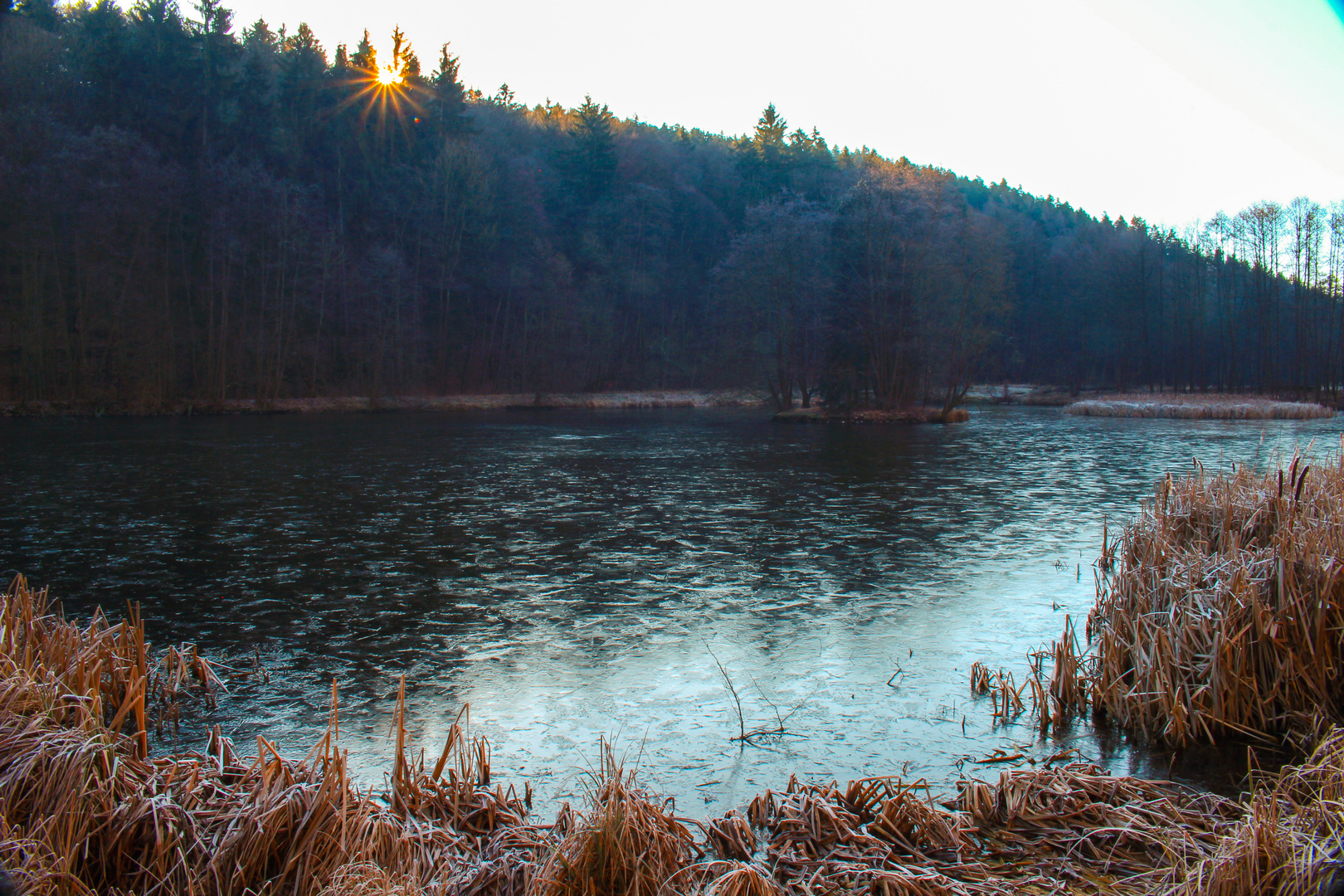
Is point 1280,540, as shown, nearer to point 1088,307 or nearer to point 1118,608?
point 1118,608

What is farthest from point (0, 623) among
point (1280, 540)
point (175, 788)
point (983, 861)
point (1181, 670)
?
point (1280, 540)

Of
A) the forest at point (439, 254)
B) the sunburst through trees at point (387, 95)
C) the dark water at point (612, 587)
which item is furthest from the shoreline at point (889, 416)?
the sunburst through trees at point (387, 95)

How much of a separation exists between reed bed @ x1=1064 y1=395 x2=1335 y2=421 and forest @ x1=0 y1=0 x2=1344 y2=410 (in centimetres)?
727

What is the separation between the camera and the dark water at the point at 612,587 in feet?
20.4

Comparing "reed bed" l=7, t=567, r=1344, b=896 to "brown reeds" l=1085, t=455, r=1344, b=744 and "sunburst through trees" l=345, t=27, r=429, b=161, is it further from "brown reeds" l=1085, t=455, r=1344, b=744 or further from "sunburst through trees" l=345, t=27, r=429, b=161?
"sunburst through trees" l=345, t=27, r=429, b=161

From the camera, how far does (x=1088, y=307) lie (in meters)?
78.6

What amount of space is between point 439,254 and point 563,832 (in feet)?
176

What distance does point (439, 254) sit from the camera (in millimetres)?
54562

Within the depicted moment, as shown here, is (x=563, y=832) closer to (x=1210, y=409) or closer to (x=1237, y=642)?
(x=1237, y=642)

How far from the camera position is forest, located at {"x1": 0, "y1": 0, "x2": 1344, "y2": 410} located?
39688mm

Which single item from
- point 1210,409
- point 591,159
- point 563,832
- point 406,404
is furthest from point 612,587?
point 591,159

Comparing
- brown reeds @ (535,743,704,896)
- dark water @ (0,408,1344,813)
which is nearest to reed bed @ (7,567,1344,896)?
brown reeds @ (535,743,704,896)

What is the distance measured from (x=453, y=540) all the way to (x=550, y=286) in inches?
1759

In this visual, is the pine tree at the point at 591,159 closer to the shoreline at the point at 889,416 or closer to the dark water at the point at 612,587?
the shoreline at the point at 889,416
